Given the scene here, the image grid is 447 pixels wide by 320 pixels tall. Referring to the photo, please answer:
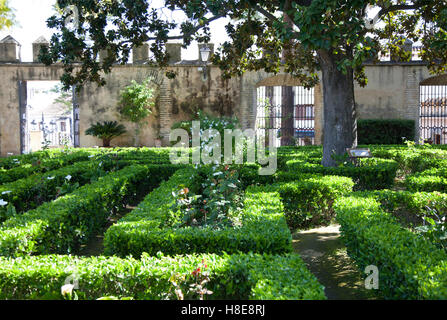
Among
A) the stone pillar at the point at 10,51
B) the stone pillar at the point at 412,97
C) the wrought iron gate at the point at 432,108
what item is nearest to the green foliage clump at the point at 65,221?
the stone pillar at the point at 10,51

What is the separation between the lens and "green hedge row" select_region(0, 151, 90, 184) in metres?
8.31

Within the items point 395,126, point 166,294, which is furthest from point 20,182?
point 395,126

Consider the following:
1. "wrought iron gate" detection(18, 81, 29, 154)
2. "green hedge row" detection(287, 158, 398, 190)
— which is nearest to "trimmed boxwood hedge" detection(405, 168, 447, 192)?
"green hedge row" detection(287, 158, 398, 190)

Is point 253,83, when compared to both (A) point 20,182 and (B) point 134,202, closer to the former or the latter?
(B) point 134,202

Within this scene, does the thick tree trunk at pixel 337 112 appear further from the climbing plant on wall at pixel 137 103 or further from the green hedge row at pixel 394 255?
the climbing plant on wall at pixel 137 103

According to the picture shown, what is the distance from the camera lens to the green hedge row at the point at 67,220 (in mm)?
4380

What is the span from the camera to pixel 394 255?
3.47 meters

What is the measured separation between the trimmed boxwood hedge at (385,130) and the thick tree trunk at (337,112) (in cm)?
901

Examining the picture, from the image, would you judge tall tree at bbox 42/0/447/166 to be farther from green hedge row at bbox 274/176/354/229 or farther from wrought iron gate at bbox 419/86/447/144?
wrought iron gate at bbox 419/86/447/144

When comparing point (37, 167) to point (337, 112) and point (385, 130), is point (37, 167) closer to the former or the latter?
point (337, 112)

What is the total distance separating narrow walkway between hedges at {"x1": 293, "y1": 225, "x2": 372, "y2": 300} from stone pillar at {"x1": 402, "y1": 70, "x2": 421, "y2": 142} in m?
13.5

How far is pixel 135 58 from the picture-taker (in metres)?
18.8

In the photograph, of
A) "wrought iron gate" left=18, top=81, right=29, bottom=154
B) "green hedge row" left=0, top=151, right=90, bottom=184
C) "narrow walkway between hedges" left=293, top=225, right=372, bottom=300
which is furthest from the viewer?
"wrought iron gate" left=18, top=81, right=29, bottom=154

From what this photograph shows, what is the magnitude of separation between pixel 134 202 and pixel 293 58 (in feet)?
19.6
